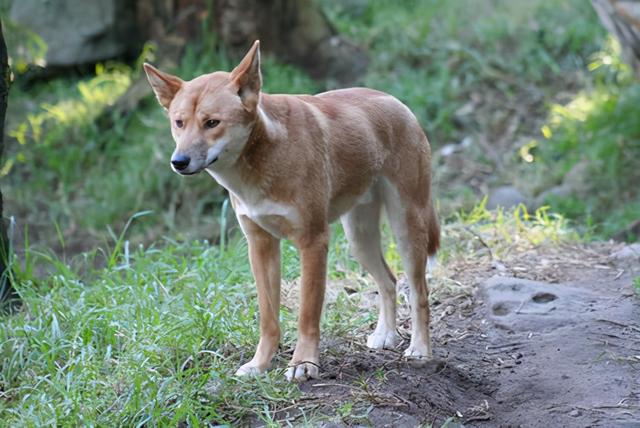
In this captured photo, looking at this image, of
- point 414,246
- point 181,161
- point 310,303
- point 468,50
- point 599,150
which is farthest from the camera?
point 468,50

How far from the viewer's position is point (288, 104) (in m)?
4.73

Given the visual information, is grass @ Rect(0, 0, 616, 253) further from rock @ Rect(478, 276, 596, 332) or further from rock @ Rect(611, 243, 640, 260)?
rock @ Rect(478, 276, 596, 332)

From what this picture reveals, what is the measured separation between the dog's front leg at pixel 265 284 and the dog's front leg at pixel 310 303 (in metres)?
0.18

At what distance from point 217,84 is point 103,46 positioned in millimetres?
7724

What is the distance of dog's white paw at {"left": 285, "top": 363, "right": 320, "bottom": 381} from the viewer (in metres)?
4.60

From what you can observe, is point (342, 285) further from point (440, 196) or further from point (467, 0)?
point (467, 0)

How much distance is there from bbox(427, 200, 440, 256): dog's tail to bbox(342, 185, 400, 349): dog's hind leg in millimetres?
271

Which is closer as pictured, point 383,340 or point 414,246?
point 414,246

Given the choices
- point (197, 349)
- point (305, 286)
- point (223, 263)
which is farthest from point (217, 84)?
point (223, 263)

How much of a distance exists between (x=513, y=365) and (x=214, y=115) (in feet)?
7.13

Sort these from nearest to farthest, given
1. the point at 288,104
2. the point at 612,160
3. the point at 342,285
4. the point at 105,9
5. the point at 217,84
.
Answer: the point at 217,84 < the point at 288,104 < the point at 342,285 < the point at 612,160 < the point at 105,9

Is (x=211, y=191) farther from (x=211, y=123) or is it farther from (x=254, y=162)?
(x=211, y=123)

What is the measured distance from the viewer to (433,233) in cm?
536

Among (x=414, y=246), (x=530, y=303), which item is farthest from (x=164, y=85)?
(x=530, y=303)
